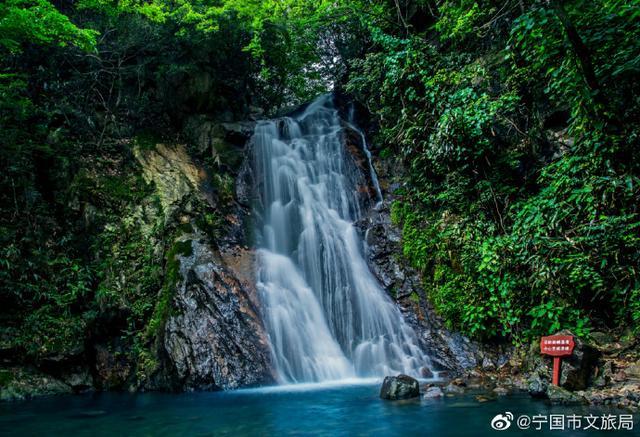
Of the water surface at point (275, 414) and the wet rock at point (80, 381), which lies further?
the wet rock at point (80, 381)

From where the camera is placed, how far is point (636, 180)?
21.9ft

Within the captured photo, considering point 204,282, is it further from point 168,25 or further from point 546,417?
point 168,25

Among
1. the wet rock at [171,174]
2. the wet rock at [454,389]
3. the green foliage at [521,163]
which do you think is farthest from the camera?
the wet rock at [171,174]

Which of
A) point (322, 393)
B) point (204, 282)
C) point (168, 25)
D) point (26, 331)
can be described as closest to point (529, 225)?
point (322, 393)

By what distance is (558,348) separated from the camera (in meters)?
6.48

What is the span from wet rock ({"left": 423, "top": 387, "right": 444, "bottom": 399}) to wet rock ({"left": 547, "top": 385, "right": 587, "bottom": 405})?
1.59m

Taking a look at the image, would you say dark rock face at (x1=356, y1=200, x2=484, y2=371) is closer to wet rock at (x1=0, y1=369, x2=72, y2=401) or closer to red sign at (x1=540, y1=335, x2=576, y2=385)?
red sign at (x1=540, y1=335, x2=576, y2=385)

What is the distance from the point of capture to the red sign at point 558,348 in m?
6.40

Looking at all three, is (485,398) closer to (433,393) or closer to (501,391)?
(501,391)

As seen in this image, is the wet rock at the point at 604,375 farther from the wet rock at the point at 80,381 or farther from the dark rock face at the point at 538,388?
the wet rock at the point at 80,381

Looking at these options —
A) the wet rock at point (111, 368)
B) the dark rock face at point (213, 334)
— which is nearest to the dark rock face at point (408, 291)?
the dark rock face at point (213, 334)

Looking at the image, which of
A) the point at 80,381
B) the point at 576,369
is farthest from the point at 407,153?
the point at 80,381

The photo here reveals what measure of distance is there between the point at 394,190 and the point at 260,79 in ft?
31.5

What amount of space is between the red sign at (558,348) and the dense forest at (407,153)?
1343mm
